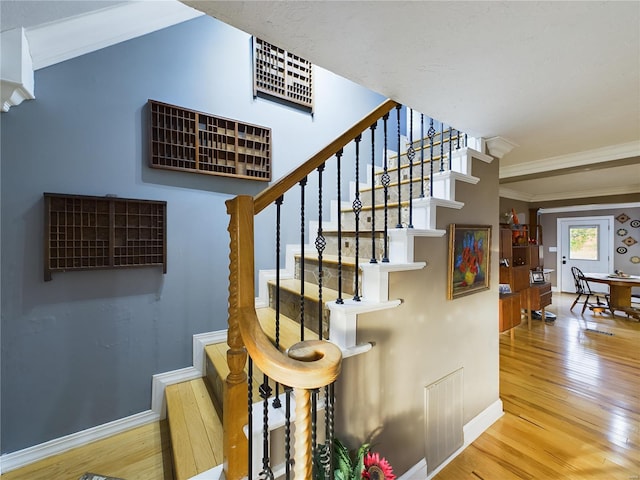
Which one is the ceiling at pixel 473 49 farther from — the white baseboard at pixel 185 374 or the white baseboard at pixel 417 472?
the white baseboard at pixel 417 472

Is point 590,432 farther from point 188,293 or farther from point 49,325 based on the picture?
point 49,325

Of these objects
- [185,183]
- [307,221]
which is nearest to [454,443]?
[307,221]

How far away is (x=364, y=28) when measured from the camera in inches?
38.9

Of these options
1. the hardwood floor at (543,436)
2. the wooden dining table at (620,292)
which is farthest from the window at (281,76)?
the wooden dining table at (620,292)

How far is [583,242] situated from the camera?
6.85 meters

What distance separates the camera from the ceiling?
91 centimetres

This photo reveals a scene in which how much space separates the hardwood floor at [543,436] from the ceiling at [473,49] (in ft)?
7.35

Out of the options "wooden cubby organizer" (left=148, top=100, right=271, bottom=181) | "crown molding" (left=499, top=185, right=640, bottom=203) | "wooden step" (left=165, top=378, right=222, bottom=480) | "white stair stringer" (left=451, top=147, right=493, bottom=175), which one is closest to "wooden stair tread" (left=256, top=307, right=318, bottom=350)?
"wooden step" (left=165, top=378, right=222, bottom=480)

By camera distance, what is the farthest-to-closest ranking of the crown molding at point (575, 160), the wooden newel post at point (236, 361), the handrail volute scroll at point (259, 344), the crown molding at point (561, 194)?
the crown molding at point (561, 194) → the crown molding at point (575, 160) → the wooden newel post at point (236, 361) → the handrail volute scroll at point (259, 344)

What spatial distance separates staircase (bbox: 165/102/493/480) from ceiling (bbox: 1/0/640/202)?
292 millimetres

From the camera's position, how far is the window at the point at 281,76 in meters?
2.24

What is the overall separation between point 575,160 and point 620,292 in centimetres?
434

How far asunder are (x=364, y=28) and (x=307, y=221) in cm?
171

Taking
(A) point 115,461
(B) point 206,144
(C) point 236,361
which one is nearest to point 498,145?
(B) point 206,144
